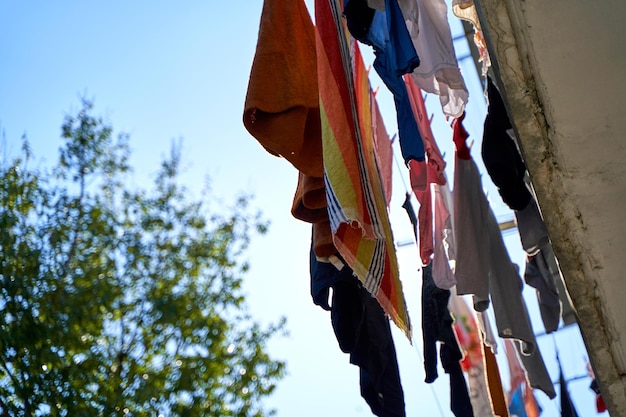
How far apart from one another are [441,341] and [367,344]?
2.78 feet

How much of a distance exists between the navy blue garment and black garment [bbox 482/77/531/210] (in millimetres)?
571

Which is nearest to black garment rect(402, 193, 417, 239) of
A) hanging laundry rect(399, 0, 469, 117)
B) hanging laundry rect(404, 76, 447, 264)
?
hanging laundry rect(404, 76, 447, 264)

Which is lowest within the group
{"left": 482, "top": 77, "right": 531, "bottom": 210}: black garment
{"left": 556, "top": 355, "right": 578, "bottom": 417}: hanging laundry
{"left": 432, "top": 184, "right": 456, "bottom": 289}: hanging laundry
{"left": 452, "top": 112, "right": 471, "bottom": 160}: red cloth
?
{"left": 556, "top": 355, "right": 578, "bottom": 417}: hanging laundry

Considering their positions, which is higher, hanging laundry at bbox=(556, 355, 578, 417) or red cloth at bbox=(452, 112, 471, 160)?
red cloth at bbox=(452, 112, 471, 160)

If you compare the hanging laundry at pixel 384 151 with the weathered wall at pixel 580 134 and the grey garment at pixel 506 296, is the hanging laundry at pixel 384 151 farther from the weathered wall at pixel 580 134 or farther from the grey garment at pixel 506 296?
the weathered wall at pixel 580 134

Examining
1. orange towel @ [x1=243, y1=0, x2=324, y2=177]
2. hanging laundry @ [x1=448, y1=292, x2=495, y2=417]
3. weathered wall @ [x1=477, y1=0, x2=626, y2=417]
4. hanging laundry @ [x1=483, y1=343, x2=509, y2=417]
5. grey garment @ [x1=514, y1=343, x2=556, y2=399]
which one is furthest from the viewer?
hanging laundry @ [x1=448, y1=292, x2=495, y2=417]

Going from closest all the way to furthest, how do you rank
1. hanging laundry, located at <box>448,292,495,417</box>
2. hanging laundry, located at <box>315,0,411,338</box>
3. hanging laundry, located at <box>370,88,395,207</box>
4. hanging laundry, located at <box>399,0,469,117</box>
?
hanging laundry, located at <box>315,0,411,338</box>, hanging laundry, located at <box>399,0,469,117</box>, hanging laundry, located at <box>370,88,395,207</box>, hanging laundry, located at <box>448,292,495,417</box>

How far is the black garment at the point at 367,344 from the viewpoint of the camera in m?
3.80

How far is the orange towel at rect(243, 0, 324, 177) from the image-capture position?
320cm

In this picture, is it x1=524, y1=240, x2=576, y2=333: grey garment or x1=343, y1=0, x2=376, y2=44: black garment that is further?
x1=524, y1=240, x2=576, y2=333: grey garment

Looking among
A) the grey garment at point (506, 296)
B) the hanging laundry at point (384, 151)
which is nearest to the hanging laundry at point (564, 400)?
the grey garment at point (506, 296)

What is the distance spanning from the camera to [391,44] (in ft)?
10.2

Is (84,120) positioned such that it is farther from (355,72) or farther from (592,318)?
(592,318)

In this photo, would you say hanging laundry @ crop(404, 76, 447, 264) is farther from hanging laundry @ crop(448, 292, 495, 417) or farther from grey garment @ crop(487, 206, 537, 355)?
hanging laundry @ crop(448, 292, 495, 417)
